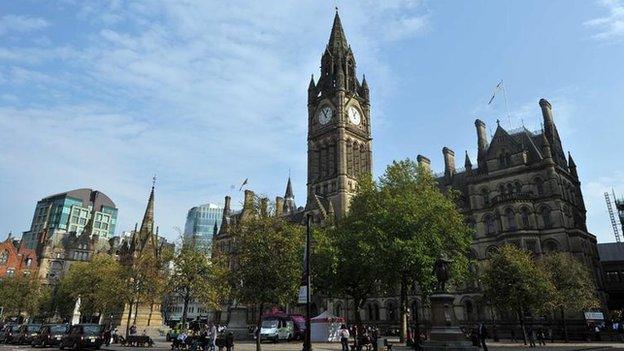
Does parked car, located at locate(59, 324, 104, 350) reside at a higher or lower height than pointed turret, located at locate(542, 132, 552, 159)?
lower

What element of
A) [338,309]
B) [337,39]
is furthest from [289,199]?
[338,309]

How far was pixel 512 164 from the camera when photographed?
50875 mm

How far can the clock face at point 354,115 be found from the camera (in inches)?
2965

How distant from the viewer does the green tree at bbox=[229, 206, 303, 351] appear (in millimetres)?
27891

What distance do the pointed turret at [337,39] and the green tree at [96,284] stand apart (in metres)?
53.7

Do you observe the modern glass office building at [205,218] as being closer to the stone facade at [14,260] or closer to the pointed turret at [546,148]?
the stone facade at [14,260]

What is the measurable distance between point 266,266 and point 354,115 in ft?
172

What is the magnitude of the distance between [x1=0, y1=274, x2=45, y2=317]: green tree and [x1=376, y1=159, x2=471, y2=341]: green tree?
2175 inches

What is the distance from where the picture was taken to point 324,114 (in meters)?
76.6

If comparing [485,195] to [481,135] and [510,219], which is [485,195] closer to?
[510,219]

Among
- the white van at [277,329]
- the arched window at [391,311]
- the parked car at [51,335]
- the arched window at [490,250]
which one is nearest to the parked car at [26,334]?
the parked car at [51,335]

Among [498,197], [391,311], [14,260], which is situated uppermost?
[498,197]

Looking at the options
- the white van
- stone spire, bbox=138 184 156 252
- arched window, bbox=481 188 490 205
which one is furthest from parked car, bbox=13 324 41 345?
arched window, bbox=481 188 490 205

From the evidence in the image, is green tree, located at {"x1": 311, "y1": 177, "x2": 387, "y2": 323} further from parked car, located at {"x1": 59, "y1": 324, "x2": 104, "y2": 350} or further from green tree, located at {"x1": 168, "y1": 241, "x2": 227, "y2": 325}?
parked car, located at {"x1": 59, "y1": 324, "x2": 104, "y2": 350}
